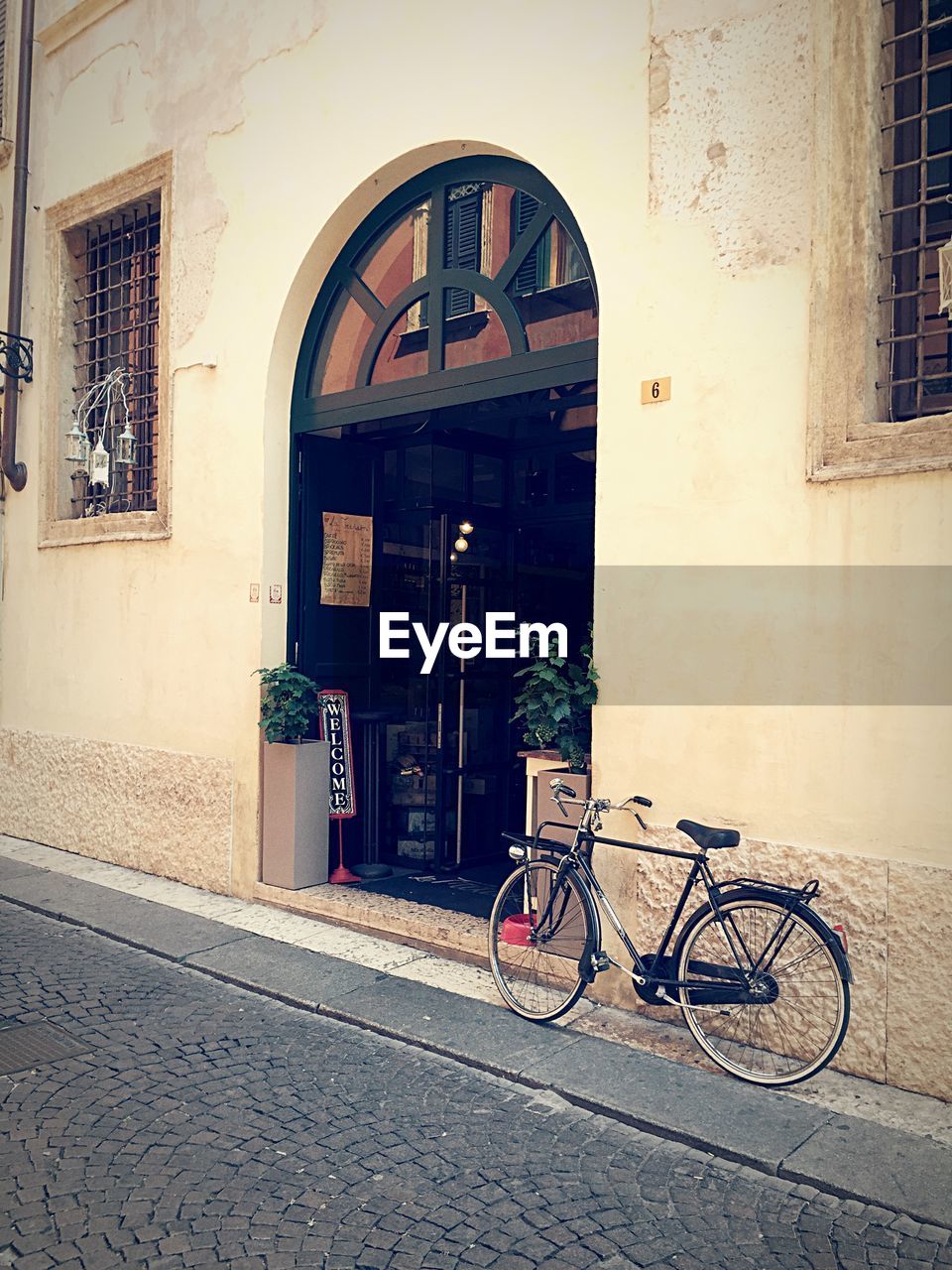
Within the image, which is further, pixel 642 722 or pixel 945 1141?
pixel 642 722

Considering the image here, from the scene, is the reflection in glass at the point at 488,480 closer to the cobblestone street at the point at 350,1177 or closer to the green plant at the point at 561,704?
the green plant at the point at 561,704

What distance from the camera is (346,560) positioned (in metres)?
7.89

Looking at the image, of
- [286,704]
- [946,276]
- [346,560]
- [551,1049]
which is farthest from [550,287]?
[551,1049]

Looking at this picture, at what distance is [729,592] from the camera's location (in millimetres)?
4969

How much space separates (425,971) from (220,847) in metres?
2.36

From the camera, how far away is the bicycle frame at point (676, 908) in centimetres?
440

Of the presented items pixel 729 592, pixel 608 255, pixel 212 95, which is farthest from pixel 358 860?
pixel 212 95

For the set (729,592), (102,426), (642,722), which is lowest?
(642,722)

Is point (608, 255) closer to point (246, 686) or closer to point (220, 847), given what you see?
point (246, 686)

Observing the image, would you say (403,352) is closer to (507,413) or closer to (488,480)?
(507,413)

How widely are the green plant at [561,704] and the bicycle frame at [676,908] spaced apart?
18.6 inches

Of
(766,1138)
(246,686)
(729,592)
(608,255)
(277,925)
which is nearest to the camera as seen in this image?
(766,1138)

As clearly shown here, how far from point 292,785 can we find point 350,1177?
12.2 ft

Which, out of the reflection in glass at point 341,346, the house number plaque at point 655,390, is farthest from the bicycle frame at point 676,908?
the reflection in glass at point 341,346
